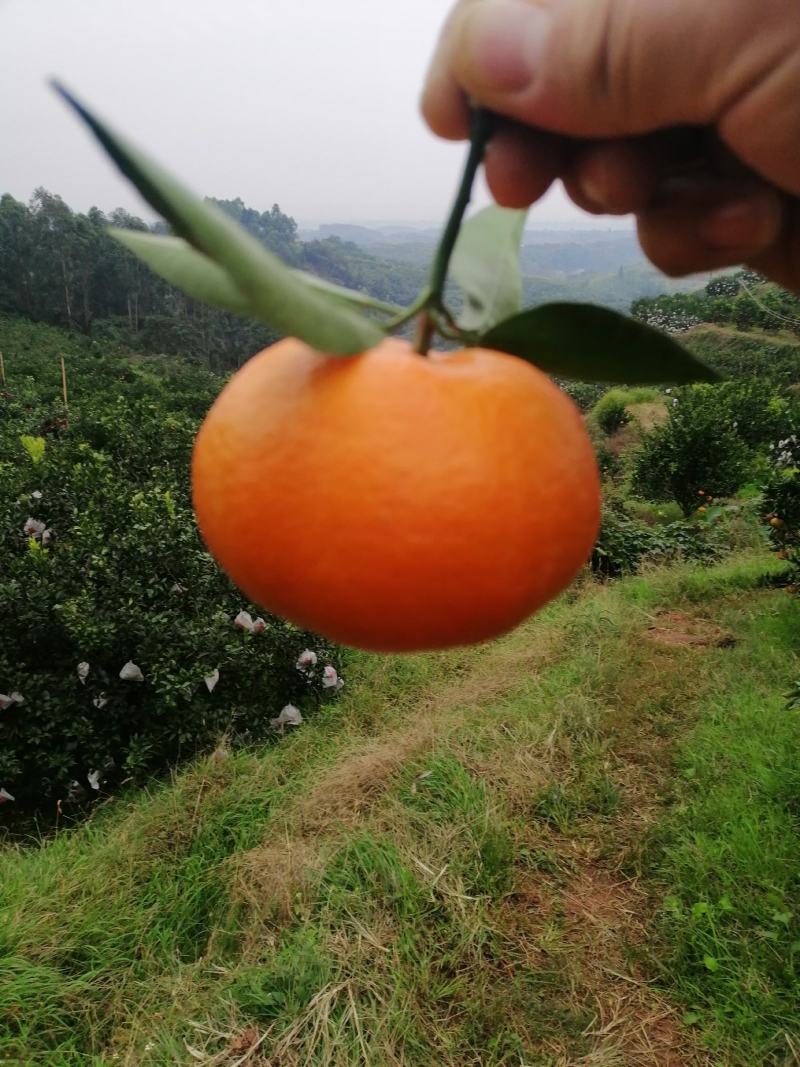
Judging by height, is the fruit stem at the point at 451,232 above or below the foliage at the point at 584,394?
above

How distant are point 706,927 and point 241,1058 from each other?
1426 mm

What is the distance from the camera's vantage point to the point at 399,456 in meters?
0.40

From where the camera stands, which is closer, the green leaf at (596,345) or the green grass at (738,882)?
the green leaf at (596,345)

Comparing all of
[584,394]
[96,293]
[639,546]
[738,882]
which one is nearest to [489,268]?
[738,882]

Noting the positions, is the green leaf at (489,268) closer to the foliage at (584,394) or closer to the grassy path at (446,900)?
the grassy path at (446,900)

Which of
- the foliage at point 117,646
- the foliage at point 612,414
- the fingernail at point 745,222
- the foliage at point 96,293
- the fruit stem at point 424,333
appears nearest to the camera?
the fruit stem at point 424,333

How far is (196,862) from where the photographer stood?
108 inches

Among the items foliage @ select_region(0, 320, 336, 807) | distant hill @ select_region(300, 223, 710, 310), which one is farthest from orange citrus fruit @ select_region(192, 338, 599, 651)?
distant hill @ select_region(300, 223, 710, 310)

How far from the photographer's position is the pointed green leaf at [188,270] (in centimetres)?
46

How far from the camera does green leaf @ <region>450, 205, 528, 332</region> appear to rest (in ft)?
1.79

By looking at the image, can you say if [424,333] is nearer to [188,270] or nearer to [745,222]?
[188,270]

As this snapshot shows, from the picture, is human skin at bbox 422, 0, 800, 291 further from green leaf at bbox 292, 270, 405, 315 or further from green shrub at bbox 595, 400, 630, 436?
green shrub at bbox 595, 400, 630, 436

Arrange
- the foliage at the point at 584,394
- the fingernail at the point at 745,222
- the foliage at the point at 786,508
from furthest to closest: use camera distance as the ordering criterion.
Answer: the foliage at the point at 584,394
the foliage at the point at 786,508
the fingernail at the point at 745,222

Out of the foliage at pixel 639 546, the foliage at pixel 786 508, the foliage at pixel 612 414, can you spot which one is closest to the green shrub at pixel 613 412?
the foliage at pixel 612 414
